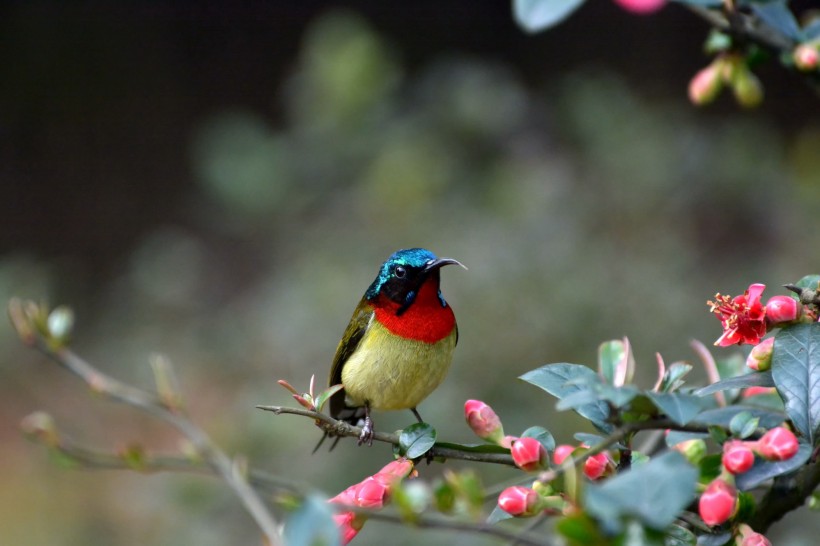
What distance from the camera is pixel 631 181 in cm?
285

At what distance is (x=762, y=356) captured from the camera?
883 millimetres

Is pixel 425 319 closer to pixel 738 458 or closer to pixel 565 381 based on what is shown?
pixel 565 381

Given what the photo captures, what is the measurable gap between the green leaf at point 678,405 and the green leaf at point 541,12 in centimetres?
40

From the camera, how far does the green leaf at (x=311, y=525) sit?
1.95 ft

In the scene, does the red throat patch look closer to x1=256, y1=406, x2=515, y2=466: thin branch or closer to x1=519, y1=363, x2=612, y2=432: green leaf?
x1=256, y1=406, x2=515, y2=466: thin branch

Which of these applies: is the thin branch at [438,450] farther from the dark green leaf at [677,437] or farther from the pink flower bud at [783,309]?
the pink flower bud at [783,309]

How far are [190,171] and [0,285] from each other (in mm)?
3314

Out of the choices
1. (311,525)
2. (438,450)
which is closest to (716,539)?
(438,450)

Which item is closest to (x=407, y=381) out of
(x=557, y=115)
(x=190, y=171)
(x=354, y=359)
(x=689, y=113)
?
(x=354, y=359)

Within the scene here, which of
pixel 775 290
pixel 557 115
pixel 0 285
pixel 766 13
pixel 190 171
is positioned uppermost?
pixel 766 13

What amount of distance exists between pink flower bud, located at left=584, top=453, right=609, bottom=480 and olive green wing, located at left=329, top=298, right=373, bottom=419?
854 mm

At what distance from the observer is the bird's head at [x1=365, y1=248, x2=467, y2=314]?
1.54m

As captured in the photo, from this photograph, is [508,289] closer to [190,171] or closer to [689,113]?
[689,113]

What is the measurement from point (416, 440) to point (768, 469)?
0.34 meters
